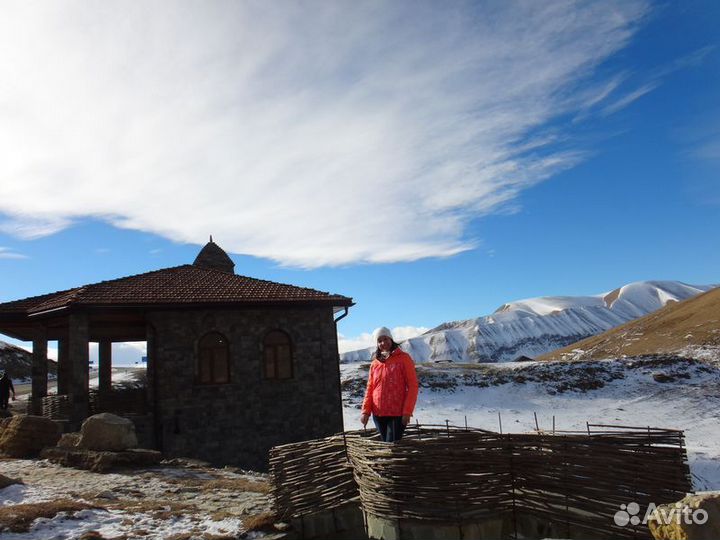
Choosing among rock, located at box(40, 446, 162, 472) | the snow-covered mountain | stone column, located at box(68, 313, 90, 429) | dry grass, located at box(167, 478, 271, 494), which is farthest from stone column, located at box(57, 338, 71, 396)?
the snow-covered mountain

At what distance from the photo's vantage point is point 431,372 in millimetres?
30359

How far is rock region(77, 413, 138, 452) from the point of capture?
11008mm

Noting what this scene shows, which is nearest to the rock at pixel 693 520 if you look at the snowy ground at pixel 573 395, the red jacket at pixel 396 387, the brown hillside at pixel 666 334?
the red jacket at pixel 396 387

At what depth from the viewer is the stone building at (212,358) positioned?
15.4 meters

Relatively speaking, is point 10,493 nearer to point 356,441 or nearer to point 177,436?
point 356,441

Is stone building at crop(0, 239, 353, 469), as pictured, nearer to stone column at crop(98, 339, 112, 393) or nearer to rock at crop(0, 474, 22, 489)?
stone column at crop(98, 339, 112, 393)

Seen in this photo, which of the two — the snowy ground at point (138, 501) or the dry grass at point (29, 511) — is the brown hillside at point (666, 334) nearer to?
the snowy ground at point (138, 501)

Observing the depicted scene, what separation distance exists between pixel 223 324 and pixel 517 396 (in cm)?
1667

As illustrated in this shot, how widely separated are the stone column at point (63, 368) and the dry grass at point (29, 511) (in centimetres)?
1016

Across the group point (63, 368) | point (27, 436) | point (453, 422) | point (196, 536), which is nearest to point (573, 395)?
point (453, 422)

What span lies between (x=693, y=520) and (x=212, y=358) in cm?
1436

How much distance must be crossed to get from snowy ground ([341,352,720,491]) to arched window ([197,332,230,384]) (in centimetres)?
719

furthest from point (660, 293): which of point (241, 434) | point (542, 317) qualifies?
point (241, 434)

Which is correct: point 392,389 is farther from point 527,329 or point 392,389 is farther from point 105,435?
point 527,329
